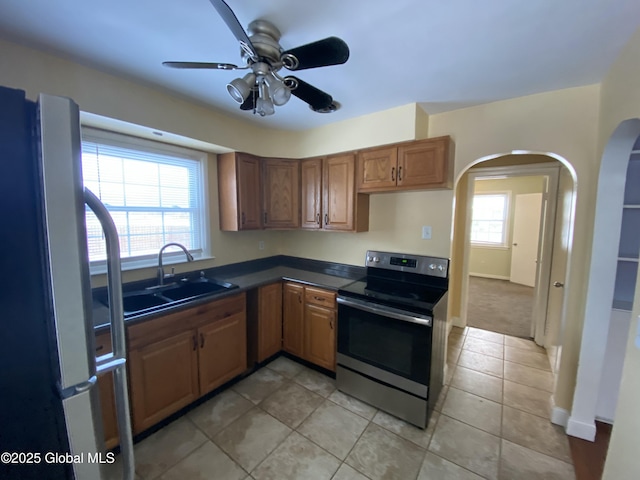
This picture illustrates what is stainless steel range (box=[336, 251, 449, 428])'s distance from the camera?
1896 millimetres

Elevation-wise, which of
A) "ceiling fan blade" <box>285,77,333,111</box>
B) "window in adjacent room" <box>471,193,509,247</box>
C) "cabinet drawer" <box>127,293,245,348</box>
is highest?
"ceiling fan blade" <box>285,77,333,111</box>

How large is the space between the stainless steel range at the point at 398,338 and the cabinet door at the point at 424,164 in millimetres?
691

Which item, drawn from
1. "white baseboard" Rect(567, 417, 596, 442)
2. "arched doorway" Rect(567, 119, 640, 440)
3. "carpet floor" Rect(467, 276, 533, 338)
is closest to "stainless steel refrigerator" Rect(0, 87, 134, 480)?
"arched doorway" Rect(567, 119, 640, 440)

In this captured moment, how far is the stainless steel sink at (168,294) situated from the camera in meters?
2.06

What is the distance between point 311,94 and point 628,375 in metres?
1.96

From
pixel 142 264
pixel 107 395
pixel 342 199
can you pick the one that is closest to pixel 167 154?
pixel 142 264

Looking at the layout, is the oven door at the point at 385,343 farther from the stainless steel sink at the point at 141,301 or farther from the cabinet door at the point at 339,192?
the stainless steel sink at the point at 141,301

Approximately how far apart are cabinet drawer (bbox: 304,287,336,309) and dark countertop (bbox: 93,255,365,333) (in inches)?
2.3

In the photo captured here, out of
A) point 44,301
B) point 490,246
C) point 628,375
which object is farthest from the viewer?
point 490,246

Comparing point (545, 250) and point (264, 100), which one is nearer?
point (264, 100)

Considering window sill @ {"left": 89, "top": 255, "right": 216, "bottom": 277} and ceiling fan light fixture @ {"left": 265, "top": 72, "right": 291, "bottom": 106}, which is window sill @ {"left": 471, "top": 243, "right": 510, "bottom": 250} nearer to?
window sill @ {"left": 89, "top": 255, "right": 216, "bottom": 277}

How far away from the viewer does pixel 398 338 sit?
1990 millimetres

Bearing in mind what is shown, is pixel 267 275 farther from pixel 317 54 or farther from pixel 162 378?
pixel 317 54

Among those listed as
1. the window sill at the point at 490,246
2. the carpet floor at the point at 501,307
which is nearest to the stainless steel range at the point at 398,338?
the carpet floor at the point at 501,307
